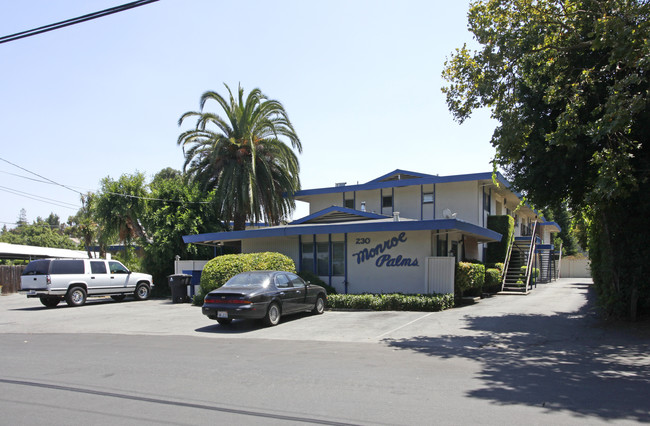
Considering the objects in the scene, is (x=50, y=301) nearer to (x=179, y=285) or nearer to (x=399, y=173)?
(x=179, y=285)

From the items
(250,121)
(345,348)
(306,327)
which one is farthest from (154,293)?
(345,348)

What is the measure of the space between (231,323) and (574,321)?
976 cm

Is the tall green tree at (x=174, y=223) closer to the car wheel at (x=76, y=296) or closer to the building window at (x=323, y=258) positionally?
the car wheel at (x=76, y=296)

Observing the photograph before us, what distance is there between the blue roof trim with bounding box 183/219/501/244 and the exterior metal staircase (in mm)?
3330

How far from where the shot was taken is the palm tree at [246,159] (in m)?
27.5

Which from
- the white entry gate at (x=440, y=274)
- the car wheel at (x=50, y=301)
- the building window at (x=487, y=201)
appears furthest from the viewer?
the building window at (x=487, y=201)

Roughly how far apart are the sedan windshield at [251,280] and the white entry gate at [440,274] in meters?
6.97

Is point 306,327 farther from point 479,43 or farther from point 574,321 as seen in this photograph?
point 479,43

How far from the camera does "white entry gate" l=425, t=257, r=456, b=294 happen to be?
18.1 m

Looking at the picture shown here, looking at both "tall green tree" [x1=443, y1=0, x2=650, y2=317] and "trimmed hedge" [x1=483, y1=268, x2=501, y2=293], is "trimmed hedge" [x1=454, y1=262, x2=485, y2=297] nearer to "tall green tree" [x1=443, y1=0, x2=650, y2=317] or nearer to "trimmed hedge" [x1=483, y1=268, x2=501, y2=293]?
"trimmed hedge" [x1=483, y1=268, x2=501, y2=293]

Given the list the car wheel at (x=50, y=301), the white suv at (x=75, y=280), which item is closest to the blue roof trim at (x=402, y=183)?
the white suv at (x=75, y=280)

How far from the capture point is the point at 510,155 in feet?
42.0

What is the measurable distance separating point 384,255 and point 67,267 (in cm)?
1335

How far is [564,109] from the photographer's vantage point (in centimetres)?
1190
